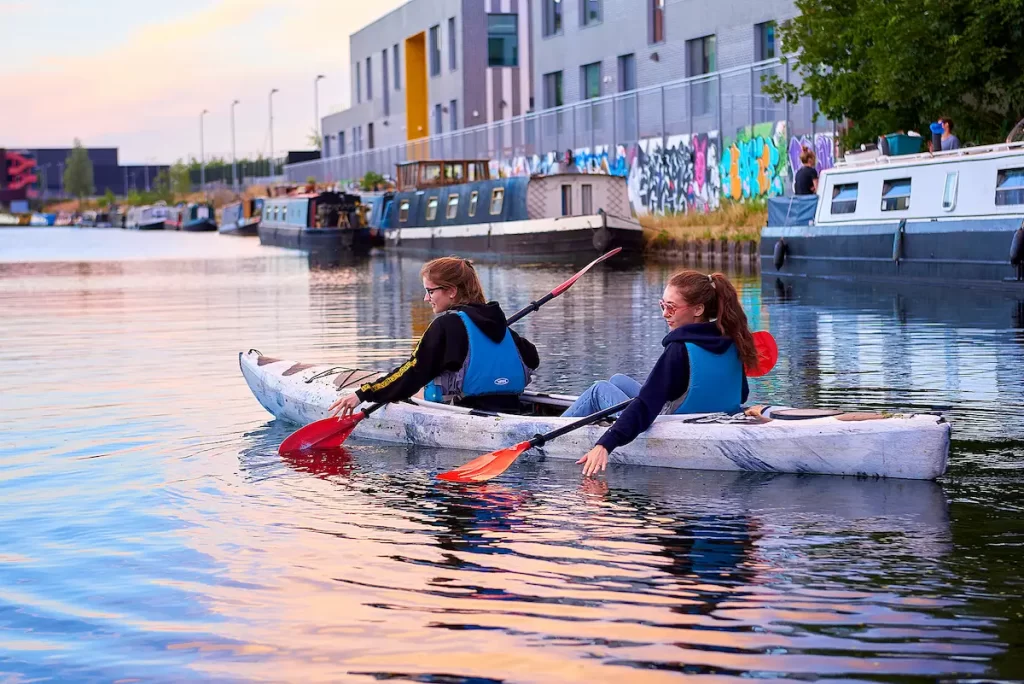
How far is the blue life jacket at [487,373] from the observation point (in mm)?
9414

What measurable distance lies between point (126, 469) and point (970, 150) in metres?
16.6

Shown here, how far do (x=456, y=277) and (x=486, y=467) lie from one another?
120 cm

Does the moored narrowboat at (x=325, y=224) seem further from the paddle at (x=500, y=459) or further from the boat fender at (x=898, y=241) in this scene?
the paddle at (x=500, y=459)

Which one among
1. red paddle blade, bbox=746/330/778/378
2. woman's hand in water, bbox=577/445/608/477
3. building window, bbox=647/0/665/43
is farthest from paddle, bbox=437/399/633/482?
building window, bbox=647/0/665/43

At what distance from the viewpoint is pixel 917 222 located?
23891 mm

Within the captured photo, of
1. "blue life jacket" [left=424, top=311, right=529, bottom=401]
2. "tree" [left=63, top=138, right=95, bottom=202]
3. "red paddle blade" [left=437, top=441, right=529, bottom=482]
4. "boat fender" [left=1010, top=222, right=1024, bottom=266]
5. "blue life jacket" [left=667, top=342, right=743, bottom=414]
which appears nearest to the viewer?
"blue life jacket" [left=667, top=342, right=743, bottom=414]

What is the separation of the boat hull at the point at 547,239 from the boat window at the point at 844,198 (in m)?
9.95

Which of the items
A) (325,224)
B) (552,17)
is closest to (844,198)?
(552,17)

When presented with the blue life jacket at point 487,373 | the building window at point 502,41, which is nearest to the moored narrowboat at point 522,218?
the building window at point 502,41

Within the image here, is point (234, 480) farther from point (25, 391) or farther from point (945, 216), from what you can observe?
point (945, 216)

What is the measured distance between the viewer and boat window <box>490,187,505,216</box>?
42.4 m

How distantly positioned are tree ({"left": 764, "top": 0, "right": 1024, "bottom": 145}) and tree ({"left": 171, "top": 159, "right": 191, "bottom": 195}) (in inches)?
4602

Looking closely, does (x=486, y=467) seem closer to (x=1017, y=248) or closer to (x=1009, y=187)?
(x=1017, y=248)

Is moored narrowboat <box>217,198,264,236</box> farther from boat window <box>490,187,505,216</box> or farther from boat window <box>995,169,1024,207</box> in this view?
boat window <box>995,169,1024,207</box>
